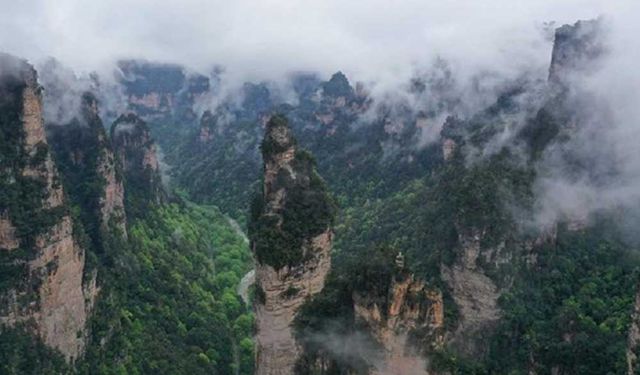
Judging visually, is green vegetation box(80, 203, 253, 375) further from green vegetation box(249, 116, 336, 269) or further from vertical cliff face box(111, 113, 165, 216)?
green vegetation box(249, 116, 336, 269)

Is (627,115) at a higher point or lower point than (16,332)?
higher

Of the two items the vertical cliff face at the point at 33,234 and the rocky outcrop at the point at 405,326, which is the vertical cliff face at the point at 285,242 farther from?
the vertical cliff face at the point at 33,234

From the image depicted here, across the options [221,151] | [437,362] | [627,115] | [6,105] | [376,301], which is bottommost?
[437,362]

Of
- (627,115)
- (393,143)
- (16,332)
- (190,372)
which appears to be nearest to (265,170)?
(16,332)

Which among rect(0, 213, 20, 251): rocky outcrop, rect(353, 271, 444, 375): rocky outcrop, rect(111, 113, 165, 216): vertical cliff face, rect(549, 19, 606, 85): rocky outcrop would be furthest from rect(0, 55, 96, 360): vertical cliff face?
rect(549, 19, 606, 85): rocky outcrop

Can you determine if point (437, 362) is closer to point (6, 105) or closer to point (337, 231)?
point (6, 105)

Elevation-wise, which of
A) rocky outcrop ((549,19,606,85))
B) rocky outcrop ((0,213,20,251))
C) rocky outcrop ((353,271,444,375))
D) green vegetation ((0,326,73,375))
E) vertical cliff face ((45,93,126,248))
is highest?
rocky outcrop ((549,19,606,85))

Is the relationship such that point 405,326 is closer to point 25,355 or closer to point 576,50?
point 25,355
